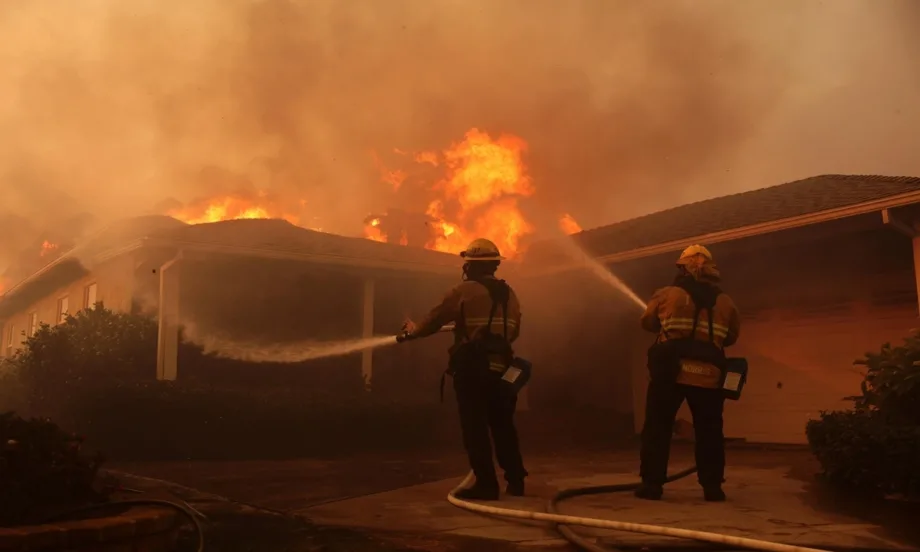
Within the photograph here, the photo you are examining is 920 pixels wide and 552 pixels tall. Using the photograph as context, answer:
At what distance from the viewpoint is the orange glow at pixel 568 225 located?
15.9 meters

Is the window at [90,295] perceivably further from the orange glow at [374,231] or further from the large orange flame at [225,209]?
the orange glow at [374,231]

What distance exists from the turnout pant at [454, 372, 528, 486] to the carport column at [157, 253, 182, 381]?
7199 millimetres

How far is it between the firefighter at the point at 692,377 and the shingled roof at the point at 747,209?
442cm

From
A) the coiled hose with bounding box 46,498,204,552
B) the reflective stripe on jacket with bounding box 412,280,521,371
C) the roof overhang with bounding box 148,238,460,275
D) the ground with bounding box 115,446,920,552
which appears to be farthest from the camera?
the roof overhang with bounding box 148,238,460,275

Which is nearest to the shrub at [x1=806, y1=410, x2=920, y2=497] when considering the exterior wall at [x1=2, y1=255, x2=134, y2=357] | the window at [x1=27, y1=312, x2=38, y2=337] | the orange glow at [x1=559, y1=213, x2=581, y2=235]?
the orange glow at [x1=559, y1=213, x2=581, y2=235]

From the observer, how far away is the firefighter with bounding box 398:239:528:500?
5324 mm

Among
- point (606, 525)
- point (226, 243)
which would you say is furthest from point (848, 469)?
point (226, 243)

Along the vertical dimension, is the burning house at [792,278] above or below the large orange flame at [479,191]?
below

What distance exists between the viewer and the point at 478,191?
15141 millimetres

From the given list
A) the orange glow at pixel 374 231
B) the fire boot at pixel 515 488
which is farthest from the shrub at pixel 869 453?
the orange glow at pixel 374 231

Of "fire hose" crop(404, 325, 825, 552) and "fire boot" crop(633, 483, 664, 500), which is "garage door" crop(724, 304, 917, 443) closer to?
"fire boot" crop(633, 483, 664, 500)

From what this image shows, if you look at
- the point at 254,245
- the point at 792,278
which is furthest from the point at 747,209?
the point at 254,245

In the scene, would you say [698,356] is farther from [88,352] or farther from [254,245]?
[88,352]

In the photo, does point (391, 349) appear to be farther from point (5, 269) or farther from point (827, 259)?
point (5, 269)
